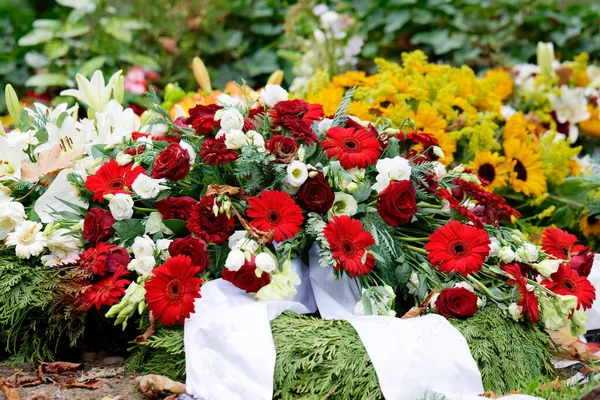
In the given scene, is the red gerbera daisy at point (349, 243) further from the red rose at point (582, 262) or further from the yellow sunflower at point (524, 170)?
the yellow sunflower at point (524, 170)

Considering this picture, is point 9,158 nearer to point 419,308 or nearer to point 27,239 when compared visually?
point 27,239

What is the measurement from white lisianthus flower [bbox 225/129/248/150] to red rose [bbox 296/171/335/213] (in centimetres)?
23

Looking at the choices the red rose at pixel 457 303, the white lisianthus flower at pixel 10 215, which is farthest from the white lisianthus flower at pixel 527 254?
the white lisianthus flower at pixel 10 215

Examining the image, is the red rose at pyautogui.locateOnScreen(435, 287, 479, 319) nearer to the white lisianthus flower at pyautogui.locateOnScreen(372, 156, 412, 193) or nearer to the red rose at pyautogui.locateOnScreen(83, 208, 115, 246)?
the white lisianthus flower at pyautogui.locateOnScreen(372, 156, 412, 193)

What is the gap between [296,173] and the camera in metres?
2.19

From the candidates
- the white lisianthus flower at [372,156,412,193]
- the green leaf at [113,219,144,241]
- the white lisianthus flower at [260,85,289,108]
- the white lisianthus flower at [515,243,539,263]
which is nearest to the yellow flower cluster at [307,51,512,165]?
the white lisianthus flower at [260,85,289,108]

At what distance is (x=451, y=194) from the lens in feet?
8.04

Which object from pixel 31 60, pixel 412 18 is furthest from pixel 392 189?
Result: pixel 31 60

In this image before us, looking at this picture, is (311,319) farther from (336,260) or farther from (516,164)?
(516,164)

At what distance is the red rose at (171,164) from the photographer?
2.17m

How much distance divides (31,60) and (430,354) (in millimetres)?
3847

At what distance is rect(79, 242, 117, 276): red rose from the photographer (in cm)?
214

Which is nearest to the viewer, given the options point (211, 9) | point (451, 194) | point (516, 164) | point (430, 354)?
point (430, 354)

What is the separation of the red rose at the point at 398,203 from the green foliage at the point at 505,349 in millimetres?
339
